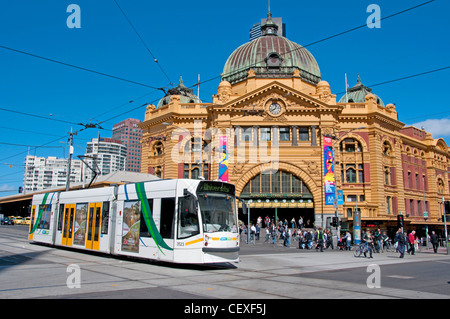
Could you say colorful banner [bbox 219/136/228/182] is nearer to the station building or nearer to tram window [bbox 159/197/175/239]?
the station building

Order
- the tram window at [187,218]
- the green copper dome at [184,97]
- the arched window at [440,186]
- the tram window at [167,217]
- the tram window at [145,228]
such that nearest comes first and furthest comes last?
the tram window at [187,218]
the tram window at [167,217]
the tram window at [145,228]
the green copper dome at [184,97]
the arched window at [440,186]

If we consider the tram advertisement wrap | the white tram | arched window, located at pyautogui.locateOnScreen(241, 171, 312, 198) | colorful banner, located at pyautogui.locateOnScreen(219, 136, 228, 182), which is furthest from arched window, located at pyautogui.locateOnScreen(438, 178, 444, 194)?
the tram advertisement wrap

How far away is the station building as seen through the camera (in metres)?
48.2

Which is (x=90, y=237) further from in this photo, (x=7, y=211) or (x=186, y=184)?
(x=7, y=211)

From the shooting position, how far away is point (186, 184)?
15.9 metres

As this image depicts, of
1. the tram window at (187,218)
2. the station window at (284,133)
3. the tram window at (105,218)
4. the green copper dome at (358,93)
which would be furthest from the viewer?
the green copper dome at (358,93)

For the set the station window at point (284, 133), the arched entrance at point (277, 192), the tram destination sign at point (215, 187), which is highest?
the station window at point (284, 133)

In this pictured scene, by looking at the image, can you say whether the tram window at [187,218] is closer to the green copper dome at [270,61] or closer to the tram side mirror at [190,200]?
the tram side mirror at [190,200]

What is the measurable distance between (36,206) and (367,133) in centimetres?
4028

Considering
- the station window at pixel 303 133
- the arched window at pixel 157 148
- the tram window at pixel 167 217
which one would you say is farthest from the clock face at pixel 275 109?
the tram window at pixel 167 217

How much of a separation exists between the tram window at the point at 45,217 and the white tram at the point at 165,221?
16.9 feet

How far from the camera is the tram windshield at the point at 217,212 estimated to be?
15.5 metres

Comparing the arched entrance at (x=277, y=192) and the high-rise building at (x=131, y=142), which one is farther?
the high-rise building at (x=131, y=142)
